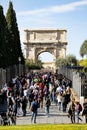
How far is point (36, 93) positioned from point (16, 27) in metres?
43.2

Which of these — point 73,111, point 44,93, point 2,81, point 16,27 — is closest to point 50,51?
point 16,27

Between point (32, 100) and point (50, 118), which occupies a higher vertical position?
point (32, 100)

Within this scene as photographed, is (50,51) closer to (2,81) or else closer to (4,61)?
(4,61)

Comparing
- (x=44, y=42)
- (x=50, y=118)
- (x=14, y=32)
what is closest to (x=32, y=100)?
(x=50, y=118)

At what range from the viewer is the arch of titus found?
367ft

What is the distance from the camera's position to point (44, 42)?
374ft

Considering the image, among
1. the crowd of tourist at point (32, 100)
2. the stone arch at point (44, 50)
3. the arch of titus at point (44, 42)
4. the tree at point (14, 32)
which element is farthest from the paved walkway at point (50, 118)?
the stone arch at point (44, 50)

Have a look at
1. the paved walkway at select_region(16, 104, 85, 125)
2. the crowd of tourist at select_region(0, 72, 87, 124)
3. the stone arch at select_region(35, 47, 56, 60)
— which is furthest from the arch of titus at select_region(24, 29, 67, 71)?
the paved walkway at select_region(16, 104, 85, 125)

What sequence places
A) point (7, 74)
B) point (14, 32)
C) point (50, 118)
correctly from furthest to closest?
point (14, 32) → point (7, 74) → point (50, 118)

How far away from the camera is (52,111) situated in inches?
1254

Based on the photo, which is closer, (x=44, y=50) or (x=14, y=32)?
(x=14, y=32)

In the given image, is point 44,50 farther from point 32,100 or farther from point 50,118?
point 50,118

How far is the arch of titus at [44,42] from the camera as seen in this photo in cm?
11196

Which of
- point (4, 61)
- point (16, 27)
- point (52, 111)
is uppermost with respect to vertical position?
point (16, 27)
